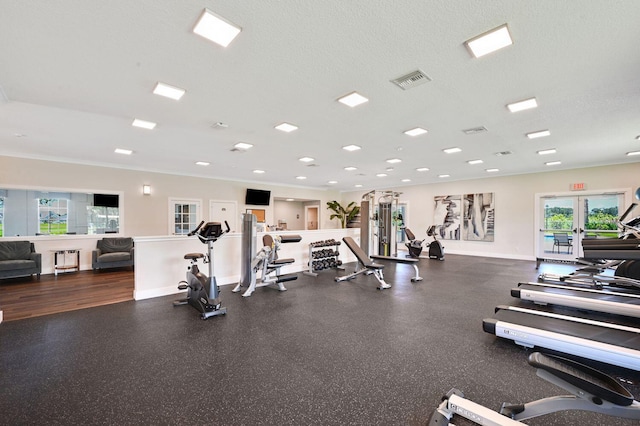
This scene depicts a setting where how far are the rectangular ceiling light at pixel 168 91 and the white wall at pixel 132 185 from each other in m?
5.56

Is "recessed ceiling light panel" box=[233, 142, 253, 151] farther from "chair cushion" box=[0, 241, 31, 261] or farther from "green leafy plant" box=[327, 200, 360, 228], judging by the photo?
"green leafy plant" box=[327, 200, 360, 228]

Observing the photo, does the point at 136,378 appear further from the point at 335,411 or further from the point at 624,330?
the point at 624,330

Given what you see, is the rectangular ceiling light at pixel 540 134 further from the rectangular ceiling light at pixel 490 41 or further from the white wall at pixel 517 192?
the white wall at pixel 517 192

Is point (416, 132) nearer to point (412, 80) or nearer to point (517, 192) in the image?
point (412, 80)

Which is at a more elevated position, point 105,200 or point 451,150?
point 451,150

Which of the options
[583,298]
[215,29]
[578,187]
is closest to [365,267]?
[583,298]

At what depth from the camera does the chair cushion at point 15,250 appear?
5598mm

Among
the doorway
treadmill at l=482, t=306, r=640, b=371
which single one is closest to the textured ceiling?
treadmill at l=482, t=306, r=640, b=371

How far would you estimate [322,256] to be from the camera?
6457 millimetres

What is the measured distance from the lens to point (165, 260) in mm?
4520

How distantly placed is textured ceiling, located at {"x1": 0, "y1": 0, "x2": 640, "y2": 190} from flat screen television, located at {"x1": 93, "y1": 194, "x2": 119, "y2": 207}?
2.10m

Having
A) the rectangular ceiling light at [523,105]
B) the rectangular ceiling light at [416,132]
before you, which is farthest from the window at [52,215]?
the rectangular ceiling light at [523,105]

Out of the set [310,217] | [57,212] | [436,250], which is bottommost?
[436,250]

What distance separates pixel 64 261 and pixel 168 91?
243 inches
